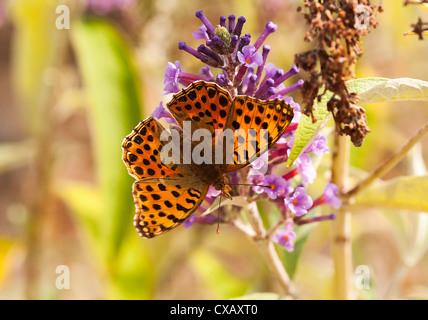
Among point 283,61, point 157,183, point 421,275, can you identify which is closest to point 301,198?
point 157,183

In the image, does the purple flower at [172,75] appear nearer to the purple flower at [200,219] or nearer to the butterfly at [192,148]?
the butterfly at [192,148]

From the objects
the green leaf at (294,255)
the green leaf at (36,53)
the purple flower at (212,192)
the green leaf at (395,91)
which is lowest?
the green leaf at (294,255)

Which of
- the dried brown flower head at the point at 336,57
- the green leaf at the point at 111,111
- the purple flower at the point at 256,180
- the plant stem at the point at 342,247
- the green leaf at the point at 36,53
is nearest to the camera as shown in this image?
the dried brown flower head at the point at 336,57

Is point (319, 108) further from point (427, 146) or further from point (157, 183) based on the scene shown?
point (427, 146)

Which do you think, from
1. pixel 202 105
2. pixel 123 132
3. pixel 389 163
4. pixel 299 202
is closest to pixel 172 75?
pixel 202 105

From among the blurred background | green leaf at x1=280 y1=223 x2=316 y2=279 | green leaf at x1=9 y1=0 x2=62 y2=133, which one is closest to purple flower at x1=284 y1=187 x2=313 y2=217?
green leaf at x1=280 y1=223 x2=316 y2=279

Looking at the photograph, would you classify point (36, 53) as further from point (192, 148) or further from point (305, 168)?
point (305, 168)

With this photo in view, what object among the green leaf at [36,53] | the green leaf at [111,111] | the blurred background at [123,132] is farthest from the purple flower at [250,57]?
the green leaf at [36,53]
